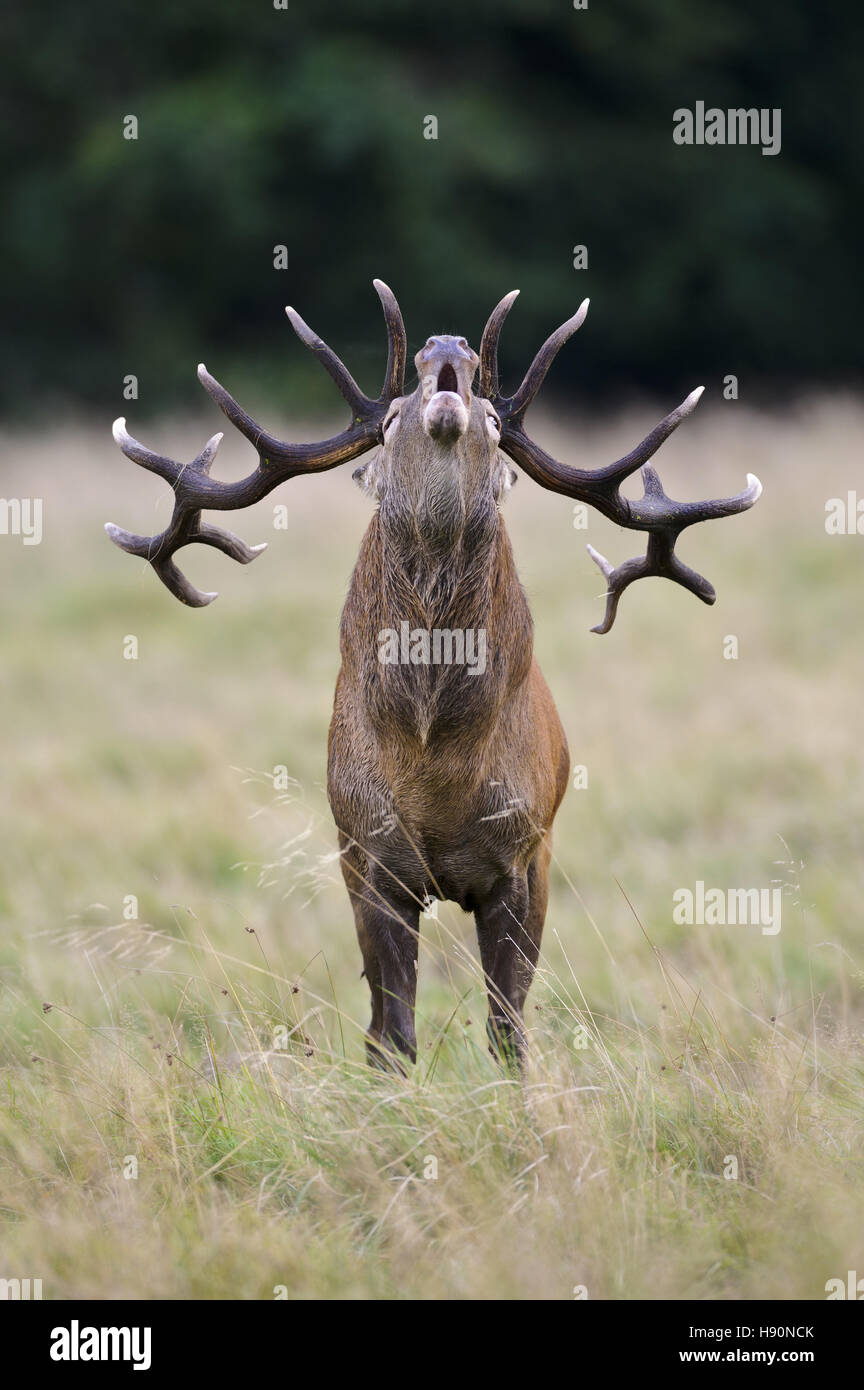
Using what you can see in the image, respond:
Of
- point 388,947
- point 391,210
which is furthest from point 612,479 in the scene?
point 391,210

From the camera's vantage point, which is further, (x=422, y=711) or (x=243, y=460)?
(x=243, y=460)

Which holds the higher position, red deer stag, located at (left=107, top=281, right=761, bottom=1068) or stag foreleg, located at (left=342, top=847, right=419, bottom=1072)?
red deer stag, located at (left=107, top=281, right=761, bottom=1068)

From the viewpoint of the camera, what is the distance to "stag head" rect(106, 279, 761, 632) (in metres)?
4.25

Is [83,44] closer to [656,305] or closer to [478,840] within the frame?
[656,305]

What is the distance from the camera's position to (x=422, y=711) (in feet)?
14.5

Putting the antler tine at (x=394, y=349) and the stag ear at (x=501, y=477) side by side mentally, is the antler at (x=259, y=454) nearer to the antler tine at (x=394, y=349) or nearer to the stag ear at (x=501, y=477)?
the antler tine at (x=394, y=349)

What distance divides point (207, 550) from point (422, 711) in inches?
422

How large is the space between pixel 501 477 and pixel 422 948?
377 centimetres

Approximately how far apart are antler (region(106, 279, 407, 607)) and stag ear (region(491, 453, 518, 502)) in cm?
35

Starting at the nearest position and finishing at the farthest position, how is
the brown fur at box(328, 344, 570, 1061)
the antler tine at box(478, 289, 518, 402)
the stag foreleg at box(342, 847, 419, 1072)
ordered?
→ 1. the brown fur at box(328, 344, 570, 1061)
2. the antler tine at box(478, 289, 518, 402)
3. the stag foreleg at box(342, 847, 419, 1072)

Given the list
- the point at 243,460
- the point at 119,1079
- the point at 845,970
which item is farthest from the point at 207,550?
the point at 119,1079

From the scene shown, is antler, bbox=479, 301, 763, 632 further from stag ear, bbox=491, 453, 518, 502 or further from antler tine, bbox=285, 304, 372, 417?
antler tine, bbox=285, 304, 372, 417

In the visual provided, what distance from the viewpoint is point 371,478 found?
4.55m

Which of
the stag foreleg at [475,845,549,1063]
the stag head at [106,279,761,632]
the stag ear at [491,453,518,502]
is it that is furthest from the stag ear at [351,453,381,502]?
the stag foreleg at [475,845,549,1063]
